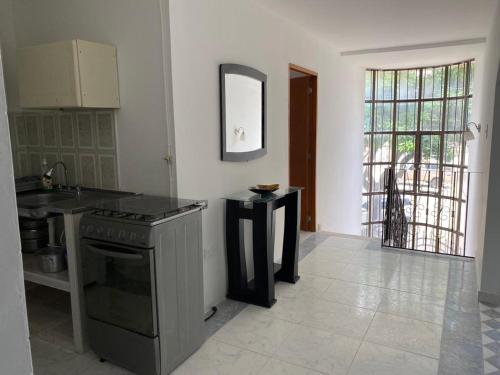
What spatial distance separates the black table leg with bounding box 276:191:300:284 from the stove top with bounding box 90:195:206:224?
129 centimetres

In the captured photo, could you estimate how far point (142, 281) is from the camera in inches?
85.0

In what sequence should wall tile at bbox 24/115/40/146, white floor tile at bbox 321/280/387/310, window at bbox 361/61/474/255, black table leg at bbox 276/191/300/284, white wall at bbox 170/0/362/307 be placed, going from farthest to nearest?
window at bbox 361/61/474/255
black table leg at bbox 276/191/300/284
wall tile at bbox 24/115/40/146
white floor tile at bbox 321/280/387/310
white wall at bbox 170/0/362/307

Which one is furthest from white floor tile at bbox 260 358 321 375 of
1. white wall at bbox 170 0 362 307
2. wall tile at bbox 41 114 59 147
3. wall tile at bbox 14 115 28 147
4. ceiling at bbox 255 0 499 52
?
ceiling at bbox 255 0 499 52

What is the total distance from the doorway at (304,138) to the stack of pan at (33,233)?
10.8 ft

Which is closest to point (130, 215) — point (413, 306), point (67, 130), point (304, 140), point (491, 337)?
point (67, 130)

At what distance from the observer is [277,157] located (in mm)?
4223

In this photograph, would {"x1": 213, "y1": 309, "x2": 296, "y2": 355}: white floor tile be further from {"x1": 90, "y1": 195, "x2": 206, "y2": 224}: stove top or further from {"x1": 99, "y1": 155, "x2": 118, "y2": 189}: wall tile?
{"x1": 99, "y1": 155, "x2": 118, "y2": 189}: wall tile

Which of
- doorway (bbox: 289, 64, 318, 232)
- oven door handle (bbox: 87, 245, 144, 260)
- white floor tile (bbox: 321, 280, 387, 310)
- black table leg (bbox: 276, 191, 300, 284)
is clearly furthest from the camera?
doorway (bbox: 289, 64, 318, 232)

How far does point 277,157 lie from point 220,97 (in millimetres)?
1277

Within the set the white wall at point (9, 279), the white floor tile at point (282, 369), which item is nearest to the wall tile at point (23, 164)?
the white floor tile at point (282, 369)

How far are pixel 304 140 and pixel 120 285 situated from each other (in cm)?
359

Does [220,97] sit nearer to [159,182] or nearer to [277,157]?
[159,182]

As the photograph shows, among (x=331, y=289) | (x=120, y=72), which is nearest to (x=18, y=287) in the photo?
(x=120, y=72)

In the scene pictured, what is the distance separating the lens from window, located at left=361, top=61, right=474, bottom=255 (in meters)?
7.78
